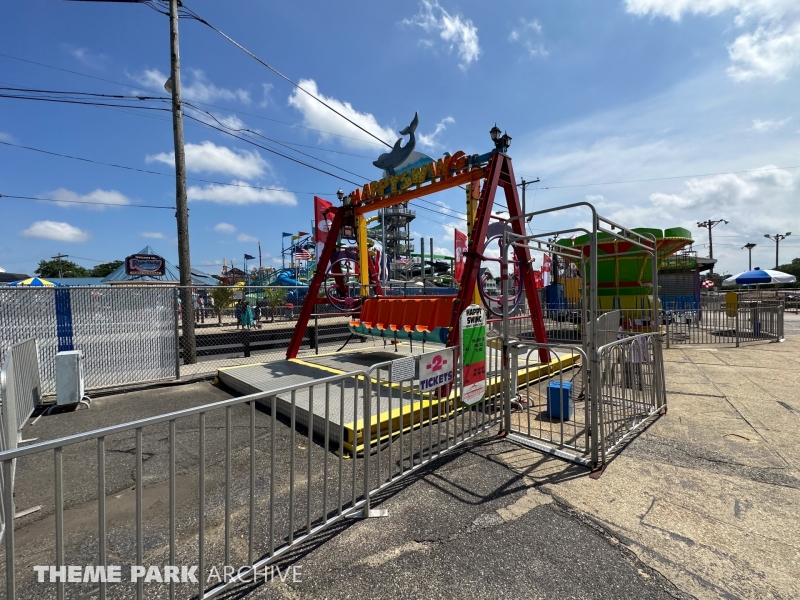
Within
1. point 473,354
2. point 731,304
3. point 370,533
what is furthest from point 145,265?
point 731,304

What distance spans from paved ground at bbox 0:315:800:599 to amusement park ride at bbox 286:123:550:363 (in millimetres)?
2434

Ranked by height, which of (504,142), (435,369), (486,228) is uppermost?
(504,142)

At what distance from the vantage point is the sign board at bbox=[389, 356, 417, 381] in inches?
149

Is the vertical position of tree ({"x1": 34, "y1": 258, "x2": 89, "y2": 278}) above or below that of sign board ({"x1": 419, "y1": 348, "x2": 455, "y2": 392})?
above

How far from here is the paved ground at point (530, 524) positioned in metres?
2.48

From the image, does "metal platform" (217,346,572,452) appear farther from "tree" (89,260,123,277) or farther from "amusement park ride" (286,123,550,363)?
"tree" (89,260,123,277)

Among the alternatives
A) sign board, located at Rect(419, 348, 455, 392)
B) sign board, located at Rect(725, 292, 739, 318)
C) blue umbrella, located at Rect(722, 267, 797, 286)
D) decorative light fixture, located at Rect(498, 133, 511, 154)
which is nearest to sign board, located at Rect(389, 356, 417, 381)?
sign board, located at Rect(419, 348, 455, 392)

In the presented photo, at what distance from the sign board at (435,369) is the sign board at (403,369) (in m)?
0.11

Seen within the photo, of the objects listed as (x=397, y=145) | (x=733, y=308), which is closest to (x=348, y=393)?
(x=397, y=145)

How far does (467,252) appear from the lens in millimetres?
6160

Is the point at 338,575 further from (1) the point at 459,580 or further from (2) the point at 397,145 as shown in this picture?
(2) the point at 397,145

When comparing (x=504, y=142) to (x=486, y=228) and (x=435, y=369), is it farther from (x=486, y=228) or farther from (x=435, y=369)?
(x=435, y=369)

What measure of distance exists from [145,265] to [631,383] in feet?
117

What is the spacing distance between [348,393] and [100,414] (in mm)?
4036
